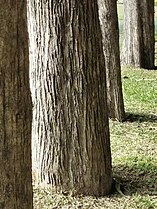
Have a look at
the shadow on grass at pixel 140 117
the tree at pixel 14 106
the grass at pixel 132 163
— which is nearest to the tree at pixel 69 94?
the grass at pixel 132 163

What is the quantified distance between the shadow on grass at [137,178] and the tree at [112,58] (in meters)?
1.84

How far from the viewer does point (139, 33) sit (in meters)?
11.2

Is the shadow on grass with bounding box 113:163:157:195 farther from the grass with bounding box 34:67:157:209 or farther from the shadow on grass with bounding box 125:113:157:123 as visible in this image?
the shadow on grass with bounding box 125:113:157:123

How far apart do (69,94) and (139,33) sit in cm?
705

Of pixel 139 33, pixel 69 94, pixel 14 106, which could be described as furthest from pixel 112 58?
A: pixel 14 106

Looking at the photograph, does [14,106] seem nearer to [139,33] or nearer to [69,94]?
[69,94]

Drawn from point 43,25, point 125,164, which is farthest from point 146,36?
point 43,25

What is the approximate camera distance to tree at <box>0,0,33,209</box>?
242 cm

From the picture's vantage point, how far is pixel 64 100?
14.3ft

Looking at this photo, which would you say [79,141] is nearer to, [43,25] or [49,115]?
[49,115]

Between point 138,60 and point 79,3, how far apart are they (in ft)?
23.7

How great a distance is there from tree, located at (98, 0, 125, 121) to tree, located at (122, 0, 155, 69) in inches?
149

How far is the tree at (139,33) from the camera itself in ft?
36.1

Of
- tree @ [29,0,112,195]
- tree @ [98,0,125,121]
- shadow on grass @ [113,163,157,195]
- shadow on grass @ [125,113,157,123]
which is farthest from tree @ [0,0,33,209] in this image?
shadow on grass @ [125,113,157,123]
